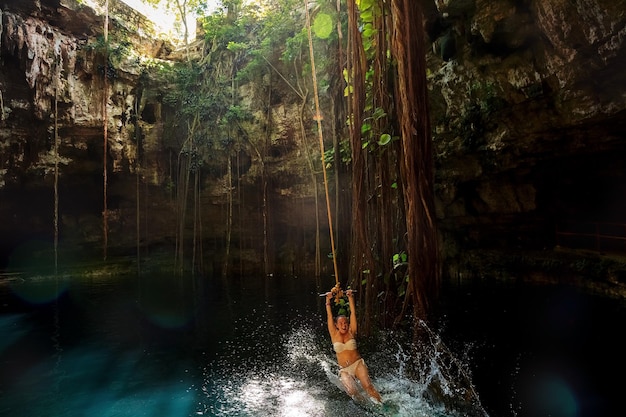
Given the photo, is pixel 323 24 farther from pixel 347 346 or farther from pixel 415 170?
pixel 347 346

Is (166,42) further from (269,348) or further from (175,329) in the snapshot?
(269,348)

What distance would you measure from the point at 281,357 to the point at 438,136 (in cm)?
631

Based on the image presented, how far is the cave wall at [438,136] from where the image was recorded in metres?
6.44

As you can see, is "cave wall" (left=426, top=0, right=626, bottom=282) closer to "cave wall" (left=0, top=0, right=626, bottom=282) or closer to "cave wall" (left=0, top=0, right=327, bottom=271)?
"cave wall" (left=0, top=0, right=626, bottom=282)

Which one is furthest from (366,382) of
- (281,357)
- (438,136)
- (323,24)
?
(438,136)

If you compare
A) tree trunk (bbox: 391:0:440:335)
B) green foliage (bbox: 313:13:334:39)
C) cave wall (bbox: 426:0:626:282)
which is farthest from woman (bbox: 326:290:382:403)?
cave wall (bbox: 426:0:626:282)

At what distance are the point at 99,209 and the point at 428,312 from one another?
14200mm

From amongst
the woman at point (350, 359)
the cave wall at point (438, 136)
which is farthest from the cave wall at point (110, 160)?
the woman at point (350, 359)

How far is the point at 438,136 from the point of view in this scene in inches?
364

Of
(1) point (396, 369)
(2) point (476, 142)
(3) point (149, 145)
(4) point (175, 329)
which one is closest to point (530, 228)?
(2) point (476, 142)

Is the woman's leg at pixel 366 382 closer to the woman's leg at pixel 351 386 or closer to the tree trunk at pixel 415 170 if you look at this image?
the woman's leg at pixel 351 386

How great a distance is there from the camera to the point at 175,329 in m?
7.67

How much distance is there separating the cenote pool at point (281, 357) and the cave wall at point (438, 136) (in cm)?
287

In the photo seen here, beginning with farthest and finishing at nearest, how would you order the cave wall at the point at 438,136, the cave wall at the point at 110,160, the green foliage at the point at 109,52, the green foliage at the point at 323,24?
the green foliage at the point at 109,52 < the cave wall at the point at 110,160 < the cave wall at the point at 438,136 < the green foliage at the point at 323,24
